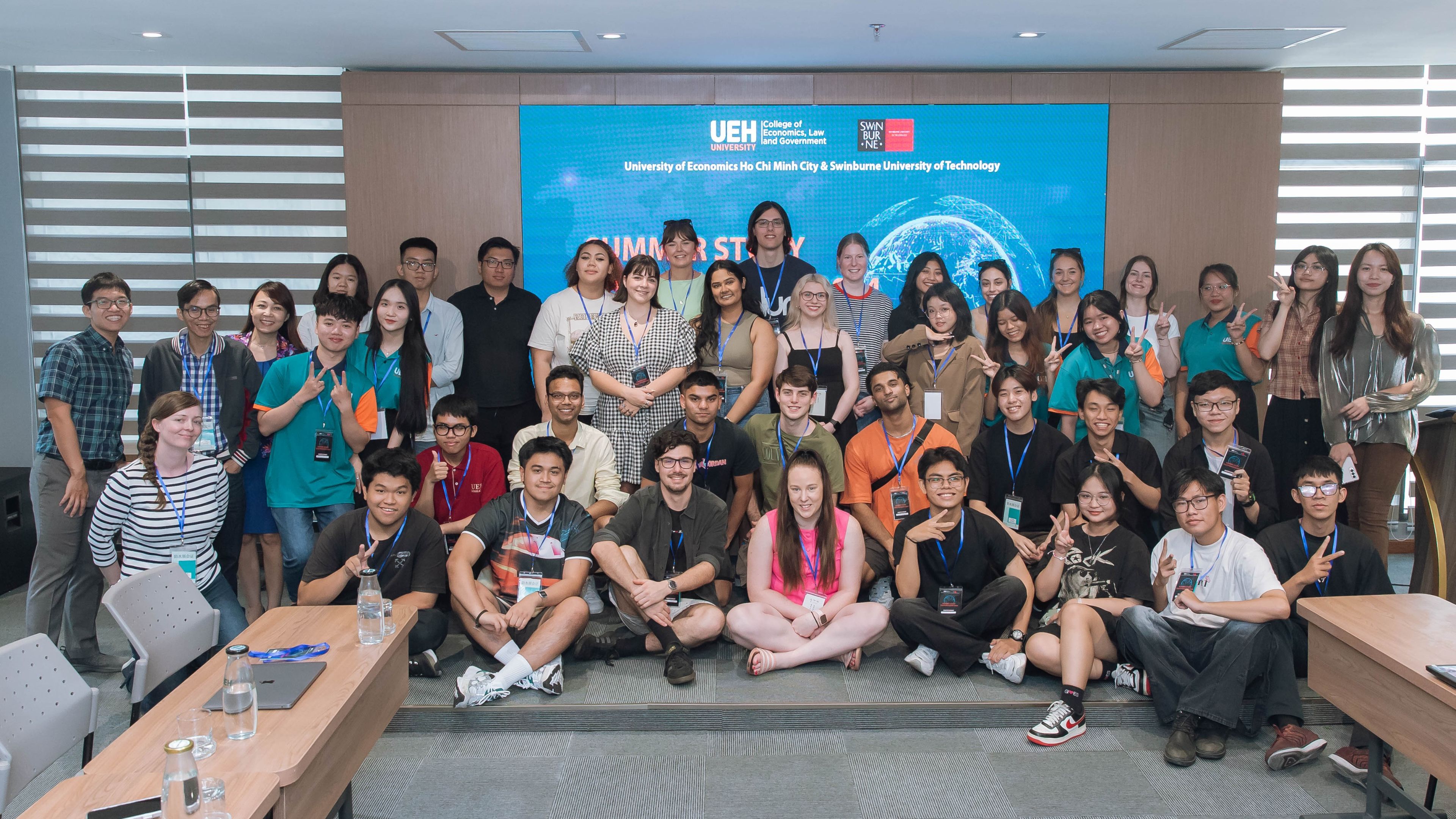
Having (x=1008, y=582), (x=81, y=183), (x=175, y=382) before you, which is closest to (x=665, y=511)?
(x=1008, y=582)

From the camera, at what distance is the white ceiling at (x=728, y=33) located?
172 inches

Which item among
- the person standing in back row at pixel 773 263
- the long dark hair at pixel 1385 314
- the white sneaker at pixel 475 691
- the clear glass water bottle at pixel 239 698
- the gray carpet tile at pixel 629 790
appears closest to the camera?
the clear glass water bottle at pixel 239 698

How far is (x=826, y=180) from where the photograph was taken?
5805 mm

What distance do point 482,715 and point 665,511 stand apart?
3.62 ft

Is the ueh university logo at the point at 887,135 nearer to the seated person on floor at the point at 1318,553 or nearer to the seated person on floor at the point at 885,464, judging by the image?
the seated person on floor at the point at 885,464

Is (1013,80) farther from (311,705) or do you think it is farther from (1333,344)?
(311,705)

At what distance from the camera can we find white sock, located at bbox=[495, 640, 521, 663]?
12.3 feet

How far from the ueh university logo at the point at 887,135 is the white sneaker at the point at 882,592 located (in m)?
2.68

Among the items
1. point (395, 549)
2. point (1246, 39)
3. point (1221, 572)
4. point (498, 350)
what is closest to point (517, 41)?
point (498, 350)

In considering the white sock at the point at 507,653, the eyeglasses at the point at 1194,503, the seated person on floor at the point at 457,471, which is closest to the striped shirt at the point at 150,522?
the seated person on floor at the point at 457,471

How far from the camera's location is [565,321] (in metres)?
5.00

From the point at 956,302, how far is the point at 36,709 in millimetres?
4021

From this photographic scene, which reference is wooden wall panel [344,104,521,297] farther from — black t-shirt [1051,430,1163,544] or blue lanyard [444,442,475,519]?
black t-shirt [1051,430,1163,544]

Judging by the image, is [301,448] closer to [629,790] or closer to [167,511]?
[167,511]
